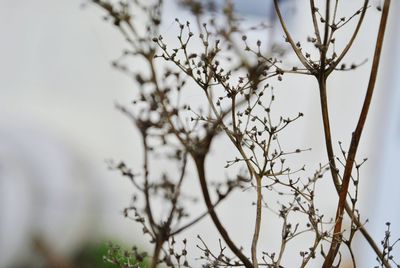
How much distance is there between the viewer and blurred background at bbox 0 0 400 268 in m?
1.75

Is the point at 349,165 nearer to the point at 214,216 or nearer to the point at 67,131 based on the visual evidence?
the point at 214,216

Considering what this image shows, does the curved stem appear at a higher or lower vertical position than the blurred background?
lower

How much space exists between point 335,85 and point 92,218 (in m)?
0.78

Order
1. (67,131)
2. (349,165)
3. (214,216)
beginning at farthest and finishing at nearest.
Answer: (67,131), (214,216), (349,165)

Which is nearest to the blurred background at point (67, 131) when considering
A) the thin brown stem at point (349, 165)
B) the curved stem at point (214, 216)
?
the curved stem at point (214, 216)

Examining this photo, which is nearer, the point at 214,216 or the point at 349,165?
the point at 349,165

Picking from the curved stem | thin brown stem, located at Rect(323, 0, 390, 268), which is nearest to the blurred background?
the curved stem

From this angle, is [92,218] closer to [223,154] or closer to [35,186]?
[35,186]

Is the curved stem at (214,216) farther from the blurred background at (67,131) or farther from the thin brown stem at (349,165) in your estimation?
the blurred background at (67,131)

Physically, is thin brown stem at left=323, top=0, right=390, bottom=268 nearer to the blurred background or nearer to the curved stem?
the curved stem

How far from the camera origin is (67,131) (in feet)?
6.41

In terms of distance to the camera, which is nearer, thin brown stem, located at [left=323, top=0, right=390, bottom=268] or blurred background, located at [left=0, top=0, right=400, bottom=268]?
thin brown stem, located at [left=323, top=0, right=390, bottom=268]

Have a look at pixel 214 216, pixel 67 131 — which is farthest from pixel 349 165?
pixel 67 131

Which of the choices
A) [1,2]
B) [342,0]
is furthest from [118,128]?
[342,0]
